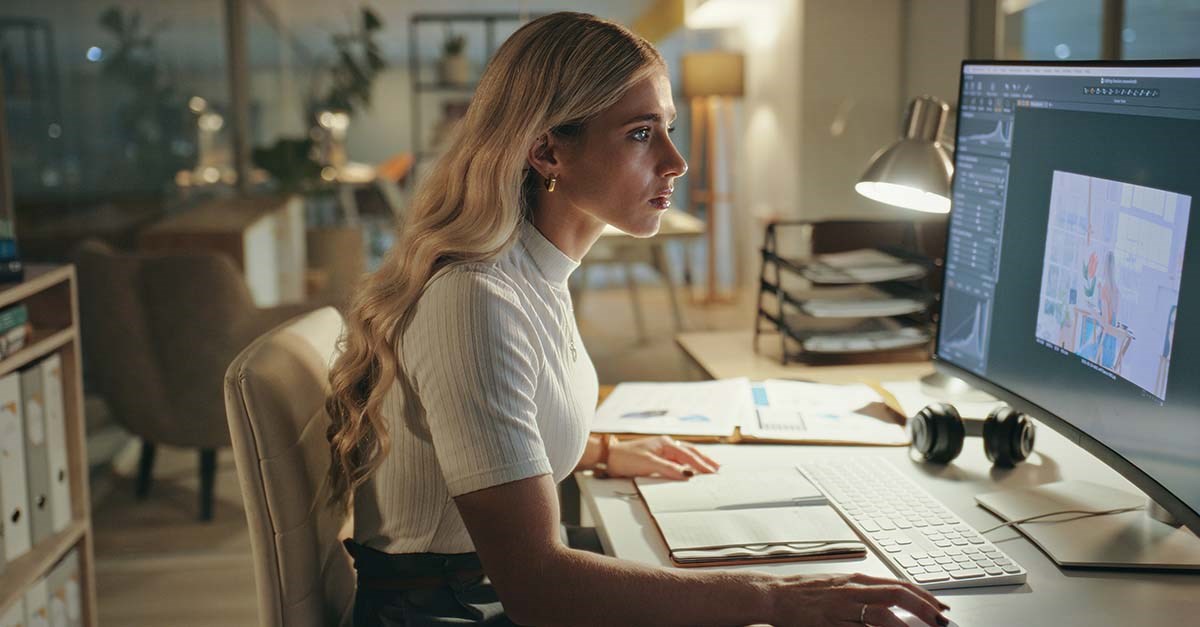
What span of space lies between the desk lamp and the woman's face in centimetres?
53

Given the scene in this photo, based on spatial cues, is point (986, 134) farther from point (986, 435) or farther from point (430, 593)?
point (430, 593)

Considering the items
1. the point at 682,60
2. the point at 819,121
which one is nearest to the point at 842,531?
the point at 819,121

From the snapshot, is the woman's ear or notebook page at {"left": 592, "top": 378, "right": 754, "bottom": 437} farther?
notebook page at {"left": 592, "top": 378, "right": 754, "bottom": 437}

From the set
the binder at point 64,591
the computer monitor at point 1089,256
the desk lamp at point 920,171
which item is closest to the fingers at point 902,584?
the computer monitor at point 1089,256

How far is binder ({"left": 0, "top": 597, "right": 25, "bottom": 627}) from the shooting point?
1.91 metres

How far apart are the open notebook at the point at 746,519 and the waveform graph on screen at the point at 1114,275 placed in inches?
12.7

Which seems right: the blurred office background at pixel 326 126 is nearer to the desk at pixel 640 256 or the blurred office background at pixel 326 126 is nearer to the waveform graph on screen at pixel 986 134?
the desk at pixel 640 256

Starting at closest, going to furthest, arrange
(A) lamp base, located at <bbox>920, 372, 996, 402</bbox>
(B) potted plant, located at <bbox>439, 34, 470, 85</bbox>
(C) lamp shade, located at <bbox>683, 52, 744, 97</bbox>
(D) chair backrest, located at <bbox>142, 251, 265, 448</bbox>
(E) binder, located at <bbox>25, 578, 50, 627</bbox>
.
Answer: (A) lamp base, located at <bbox>920, 372, 996, 402</bbox>
(E) binder, located at <bbox>25, 578, 50, 627</bbox>
(D) chair backrest, located at <bbox>142, 251, 265, 448</bbox>
(B) potted plant, located at <bbox>439, 34, 470, 85</bbox>
(C) lamp shade, located at <bbox>683, 52, 744, 97</bbox>

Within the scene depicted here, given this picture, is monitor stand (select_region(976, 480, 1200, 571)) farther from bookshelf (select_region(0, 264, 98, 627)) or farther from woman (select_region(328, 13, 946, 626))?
bookshelf (select_region(0, 264, 98, 627))

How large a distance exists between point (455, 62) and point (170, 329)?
1661 millimetres

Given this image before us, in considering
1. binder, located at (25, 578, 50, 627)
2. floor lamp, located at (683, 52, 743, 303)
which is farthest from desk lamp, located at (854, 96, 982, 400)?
floor lamp, located at (683, 52, 743, 303)

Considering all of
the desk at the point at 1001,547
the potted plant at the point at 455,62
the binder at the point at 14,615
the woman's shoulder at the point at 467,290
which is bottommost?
the binder at the point at 14,615

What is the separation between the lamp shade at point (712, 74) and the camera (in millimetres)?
5098

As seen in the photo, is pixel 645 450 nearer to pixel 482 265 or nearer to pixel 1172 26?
pixel 482 265
